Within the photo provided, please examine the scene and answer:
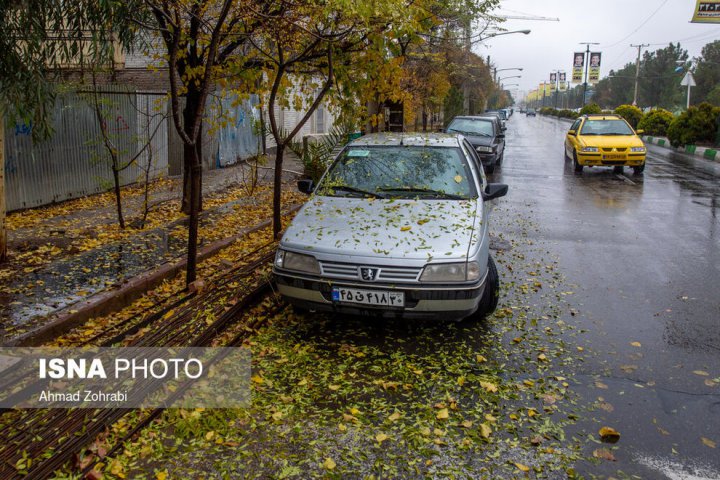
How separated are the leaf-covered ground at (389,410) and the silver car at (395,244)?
359mm

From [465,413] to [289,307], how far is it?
2.52 metres

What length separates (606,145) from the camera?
1689 cm

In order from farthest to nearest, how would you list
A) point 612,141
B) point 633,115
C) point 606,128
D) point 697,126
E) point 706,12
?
1. point 633,115
2. point 697,126
3. point 706,12
4. point 606,128
5. point 612,141

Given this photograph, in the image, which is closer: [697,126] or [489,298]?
[489,298]

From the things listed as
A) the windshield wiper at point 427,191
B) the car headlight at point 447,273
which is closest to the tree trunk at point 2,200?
the windshield wiper at point 427,191

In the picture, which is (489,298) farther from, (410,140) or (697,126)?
(697,126)

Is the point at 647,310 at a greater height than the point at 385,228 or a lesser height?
lesser

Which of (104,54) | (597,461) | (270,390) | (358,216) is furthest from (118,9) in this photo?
(597,461)

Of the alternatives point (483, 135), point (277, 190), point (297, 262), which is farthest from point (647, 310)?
point (483, 135)

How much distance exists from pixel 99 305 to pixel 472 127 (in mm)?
15207

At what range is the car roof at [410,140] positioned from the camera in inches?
264

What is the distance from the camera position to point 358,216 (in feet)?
17.9

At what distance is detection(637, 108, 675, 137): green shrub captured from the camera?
110ft

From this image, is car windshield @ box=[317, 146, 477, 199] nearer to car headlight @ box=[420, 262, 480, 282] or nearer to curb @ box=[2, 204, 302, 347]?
car headlight @ box=[420, 262, 480, 282]
